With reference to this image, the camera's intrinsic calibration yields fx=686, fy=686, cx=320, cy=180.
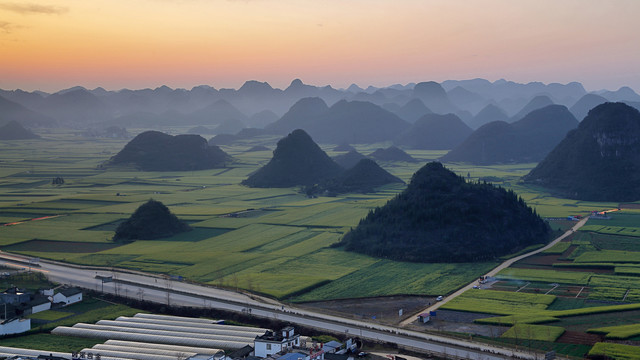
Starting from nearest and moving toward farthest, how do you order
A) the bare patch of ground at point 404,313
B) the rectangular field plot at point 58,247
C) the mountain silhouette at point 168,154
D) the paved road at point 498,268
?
the bare patch of ground at point 404,313 < the paved road at point 498,268 < the rectangular field plot at point 58,247 < the mountain silhouette at point 168,154

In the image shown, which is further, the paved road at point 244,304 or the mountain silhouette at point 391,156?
the mountain silhouette at point 391,156

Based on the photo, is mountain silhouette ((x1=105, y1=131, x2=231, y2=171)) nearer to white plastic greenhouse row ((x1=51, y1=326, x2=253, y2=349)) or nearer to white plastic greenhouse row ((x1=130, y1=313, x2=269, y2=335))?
white plastic greenhouse row ((x1=130, y1=313, x2=269, y2=335))

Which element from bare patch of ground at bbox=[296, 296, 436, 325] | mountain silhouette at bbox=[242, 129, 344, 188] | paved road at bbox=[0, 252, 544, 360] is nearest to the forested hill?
bare patch of ground at bbox=[296, 296, 436, 325]

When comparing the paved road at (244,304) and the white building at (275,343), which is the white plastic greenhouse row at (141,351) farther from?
the paved road at (244,304)

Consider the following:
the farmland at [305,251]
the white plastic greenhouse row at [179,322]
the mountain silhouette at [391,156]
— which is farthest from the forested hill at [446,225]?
the mountain silhouette at [391,156]

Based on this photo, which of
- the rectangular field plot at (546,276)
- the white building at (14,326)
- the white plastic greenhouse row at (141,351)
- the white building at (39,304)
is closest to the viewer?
the white plastic greenhouse row at (141,351)

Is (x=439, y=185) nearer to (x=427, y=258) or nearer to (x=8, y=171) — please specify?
(x=427, y=258)

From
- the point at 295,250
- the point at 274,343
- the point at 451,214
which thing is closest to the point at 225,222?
the point at 295,250

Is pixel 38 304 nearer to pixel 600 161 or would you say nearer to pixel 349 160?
pixel 600 161
